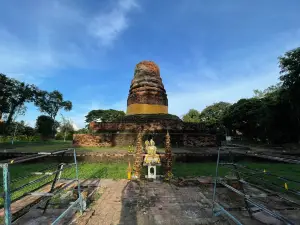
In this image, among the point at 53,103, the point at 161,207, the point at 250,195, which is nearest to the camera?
the point at 161,207

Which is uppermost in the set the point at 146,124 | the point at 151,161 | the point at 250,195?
the point at 146,124

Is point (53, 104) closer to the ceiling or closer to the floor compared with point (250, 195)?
closer to the ceiling

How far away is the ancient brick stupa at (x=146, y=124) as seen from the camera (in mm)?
13984

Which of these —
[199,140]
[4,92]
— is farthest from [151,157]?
[4,92]

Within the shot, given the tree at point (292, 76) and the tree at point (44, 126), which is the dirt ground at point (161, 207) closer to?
the tree at point (292, 76)

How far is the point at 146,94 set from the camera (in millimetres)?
17469

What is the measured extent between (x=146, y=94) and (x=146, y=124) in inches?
134

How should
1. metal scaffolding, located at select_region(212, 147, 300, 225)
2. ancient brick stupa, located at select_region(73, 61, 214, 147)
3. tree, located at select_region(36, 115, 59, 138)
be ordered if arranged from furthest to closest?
tree, located at select_region(36, 115, 59, 138)
ancient brick stupa, located at select_region(73, 61, 214, 147)
metal scaffolding, located at select_region(212, 147, 300, 225)

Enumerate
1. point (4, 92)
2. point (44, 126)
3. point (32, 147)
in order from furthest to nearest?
1. point (44, 126)
2. point (4, 92)
3. point (32, 147)

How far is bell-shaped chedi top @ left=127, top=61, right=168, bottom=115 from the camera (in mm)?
17406

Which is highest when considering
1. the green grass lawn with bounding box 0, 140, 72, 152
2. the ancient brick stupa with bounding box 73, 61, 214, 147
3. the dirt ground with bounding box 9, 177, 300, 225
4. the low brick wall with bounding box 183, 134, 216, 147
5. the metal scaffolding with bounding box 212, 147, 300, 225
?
the ancient brick stupa with bounding box 73, 61, 214, 147

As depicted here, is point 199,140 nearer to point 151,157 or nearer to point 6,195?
point 151,157

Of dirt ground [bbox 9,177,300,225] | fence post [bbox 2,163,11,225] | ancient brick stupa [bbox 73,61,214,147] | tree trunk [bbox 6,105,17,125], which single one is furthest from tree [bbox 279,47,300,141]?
tree trunk [bbox 6,105,17,125]

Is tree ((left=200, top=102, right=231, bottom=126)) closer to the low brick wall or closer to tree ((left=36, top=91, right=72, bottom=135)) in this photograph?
tree ((left=36, top=91, right=72, bottom=135))
